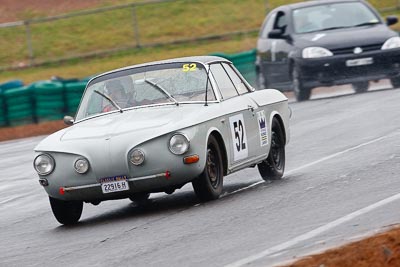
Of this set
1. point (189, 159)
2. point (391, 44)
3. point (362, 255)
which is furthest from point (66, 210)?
point (391, 44)

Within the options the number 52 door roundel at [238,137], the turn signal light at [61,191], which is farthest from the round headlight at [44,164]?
the number 52 door roundel at [238,137]

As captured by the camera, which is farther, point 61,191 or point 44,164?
point 44,164

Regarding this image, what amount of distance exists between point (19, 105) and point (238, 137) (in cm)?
1508

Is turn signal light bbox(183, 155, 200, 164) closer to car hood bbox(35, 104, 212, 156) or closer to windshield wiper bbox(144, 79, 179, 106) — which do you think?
car hood bbox(35, 104, 212, 156)

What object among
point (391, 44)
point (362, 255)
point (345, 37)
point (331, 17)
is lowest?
point (391, 44)

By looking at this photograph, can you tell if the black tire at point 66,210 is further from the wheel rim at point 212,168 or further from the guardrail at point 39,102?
the guardrail at point 39,102

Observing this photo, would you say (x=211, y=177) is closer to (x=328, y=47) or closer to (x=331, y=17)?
(x=328, y=47)

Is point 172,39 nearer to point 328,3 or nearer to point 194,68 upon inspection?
point 328,3

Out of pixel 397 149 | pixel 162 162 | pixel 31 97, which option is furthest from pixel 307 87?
pixel 162 162

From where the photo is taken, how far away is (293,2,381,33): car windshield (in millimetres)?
24219

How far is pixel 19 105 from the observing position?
26.4 metres

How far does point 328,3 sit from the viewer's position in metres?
24.8

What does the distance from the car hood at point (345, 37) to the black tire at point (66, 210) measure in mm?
12659

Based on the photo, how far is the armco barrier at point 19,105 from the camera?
2616 cm
